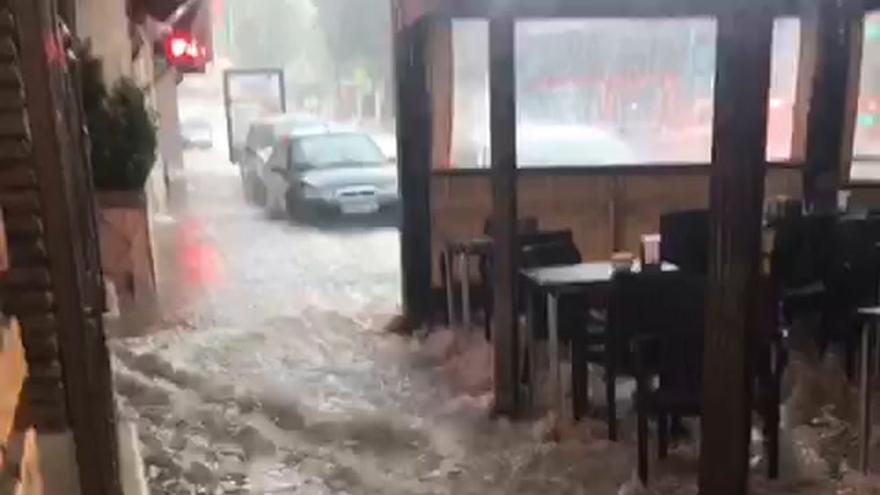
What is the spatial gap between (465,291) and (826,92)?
278 centimetres

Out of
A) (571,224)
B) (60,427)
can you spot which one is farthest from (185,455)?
(571,224)

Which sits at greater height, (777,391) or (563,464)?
(777,391)

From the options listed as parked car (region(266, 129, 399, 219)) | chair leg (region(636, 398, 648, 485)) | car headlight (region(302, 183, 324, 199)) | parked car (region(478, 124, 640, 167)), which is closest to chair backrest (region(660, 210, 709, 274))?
parked car (region(478, 124, 640, 167))

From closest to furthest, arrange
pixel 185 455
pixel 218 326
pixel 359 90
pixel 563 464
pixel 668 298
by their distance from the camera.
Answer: pixel 668 298 → pixel 563 464 → pixel 185 455 → pixel 218 326 → pixel 359 90

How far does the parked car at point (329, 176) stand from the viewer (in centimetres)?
1298

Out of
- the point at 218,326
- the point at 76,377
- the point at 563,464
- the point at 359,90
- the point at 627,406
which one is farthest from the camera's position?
the point at 359,90

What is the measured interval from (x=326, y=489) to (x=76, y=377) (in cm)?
189

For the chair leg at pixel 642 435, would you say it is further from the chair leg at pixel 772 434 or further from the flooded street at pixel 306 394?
the chair leg at pixel 772 434

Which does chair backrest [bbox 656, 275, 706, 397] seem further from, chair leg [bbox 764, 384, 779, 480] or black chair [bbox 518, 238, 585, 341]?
black chair [bbox 518, 238, 585, 341]

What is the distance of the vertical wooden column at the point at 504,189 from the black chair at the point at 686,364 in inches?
38.0

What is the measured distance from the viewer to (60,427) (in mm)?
3102

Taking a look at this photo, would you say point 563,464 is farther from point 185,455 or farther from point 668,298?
point 185,455

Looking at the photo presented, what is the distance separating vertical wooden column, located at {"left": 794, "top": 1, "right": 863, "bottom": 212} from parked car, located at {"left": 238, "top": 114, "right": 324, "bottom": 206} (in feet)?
28.3

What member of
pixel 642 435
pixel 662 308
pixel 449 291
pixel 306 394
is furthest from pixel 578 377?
pixel 449 291
